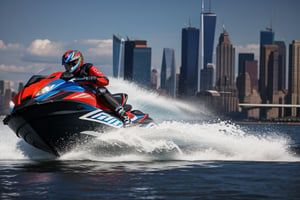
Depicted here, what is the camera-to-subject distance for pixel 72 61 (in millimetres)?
9961

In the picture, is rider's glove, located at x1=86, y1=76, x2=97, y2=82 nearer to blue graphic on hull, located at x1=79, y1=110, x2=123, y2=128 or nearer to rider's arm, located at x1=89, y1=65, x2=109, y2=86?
rider's arm, located at x1=89, y1=65, x2=109, y2=86

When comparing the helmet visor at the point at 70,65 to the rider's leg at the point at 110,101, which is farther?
the helmet visor at the point at 70,65

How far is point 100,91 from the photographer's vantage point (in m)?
9.79

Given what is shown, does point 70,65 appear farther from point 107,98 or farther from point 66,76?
point 107,98

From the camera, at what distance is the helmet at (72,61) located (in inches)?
391

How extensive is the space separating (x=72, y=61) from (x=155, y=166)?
274 cm

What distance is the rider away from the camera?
9.85 m

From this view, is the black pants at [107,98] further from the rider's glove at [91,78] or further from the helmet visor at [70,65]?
the helmet visor at [70,65]

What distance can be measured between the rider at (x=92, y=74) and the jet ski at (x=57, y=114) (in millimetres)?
142

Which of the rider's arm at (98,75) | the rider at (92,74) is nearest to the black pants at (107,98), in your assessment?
the rider at (92,74)

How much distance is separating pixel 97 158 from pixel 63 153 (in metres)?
0.76

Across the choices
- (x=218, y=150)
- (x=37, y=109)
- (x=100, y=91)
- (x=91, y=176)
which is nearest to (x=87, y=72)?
(x=100, y=91)

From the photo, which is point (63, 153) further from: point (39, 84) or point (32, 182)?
point (32, 182)

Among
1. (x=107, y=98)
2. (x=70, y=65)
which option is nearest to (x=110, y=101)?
(x=107, y=98)
